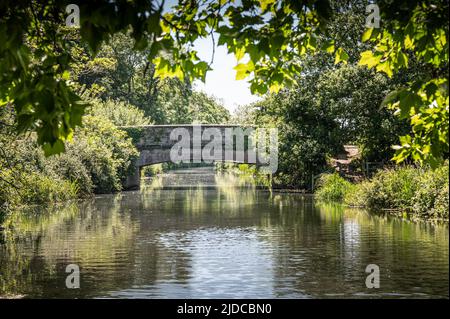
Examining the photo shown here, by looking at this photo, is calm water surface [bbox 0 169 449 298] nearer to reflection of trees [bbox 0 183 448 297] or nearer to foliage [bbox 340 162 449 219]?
reflection of trees [bbox 0 183 448 297]

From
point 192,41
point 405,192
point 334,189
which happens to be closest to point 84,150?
point 334,189

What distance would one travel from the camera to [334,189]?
1283 inches

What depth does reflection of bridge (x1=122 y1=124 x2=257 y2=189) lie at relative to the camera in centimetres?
4538

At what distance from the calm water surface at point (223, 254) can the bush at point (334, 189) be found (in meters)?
5.66

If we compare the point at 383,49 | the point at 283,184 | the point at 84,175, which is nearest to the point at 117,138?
the point at 84,175

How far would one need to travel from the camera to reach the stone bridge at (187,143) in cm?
4538

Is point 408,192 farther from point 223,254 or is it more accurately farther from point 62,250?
point 62,250

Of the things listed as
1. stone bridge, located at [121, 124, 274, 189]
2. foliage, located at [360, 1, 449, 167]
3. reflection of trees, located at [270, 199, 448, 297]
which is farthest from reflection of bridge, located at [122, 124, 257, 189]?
foliage, located at [360, 1, 449, 167]

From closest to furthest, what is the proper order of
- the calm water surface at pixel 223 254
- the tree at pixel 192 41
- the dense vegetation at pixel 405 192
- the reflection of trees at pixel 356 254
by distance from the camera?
the tree at pixel 192 41 < the calm water surface at pixel 223 254 < the reflection of trees at pixel 356 254 < the dense vegetation at pixel 405 192

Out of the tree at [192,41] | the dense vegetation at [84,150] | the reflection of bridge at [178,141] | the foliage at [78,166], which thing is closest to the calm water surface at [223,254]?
the dense vegetation at [84,150]

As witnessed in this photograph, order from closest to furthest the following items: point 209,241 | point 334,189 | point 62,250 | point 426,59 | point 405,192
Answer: point 426,59
point 62,250
point 209,241
point 405,192
point 334,189

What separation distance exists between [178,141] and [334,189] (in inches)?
646

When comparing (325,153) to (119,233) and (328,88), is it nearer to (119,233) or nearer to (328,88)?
(328,88)

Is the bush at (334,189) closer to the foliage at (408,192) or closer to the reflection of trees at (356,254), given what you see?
the foliage at (408,192)
